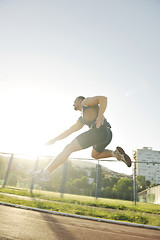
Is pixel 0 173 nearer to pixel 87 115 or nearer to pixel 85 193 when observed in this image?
pixel 85 193

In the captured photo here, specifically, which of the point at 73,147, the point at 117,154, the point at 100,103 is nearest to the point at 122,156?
the point at 117,154

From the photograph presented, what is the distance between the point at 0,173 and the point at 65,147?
10.00m

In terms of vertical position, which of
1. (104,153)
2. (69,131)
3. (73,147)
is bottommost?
(73,147)

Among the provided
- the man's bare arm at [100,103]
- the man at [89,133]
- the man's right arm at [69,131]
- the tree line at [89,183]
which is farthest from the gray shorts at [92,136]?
the tree line at [89,183]

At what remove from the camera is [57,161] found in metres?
2.65

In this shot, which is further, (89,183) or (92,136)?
(89,183)

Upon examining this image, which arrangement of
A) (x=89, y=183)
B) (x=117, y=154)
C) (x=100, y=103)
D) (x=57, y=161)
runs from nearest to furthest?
(x=100, y=103)
(x=57, y=161)
(x=117, y=154)
(x=89, y=183)

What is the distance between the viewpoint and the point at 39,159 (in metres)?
10.1

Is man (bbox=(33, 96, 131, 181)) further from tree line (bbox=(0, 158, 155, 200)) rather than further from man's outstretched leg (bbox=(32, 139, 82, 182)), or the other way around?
tree line (bbox=(0, 158, 155, 200))

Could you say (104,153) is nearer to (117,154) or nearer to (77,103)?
(117,154)

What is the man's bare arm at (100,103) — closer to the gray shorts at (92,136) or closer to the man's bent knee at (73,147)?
the gray shorts at (92,136)

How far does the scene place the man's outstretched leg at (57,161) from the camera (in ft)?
8.63

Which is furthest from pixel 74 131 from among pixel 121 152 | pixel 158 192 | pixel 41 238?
pixel 158 192

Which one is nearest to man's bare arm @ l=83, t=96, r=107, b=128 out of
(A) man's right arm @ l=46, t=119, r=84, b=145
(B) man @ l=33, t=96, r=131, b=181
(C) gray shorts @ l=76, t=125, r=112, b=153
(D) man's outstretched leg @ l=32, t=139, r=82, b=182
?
(B) man @ l=33, t=96, r=131, b=181
